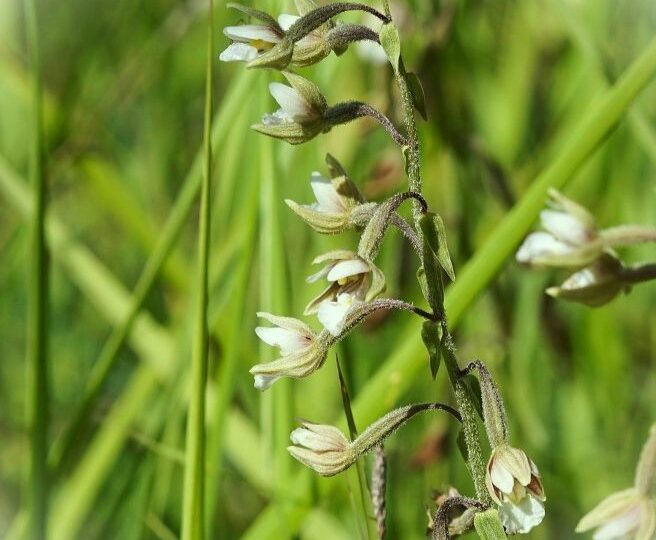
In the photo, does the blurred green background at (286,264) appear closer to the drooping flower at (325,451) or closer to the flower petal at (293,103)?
the drooping flower at (325,451)

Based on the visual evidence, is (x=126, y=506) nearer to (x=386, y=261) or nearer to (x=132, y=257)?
(x=386, y=261)

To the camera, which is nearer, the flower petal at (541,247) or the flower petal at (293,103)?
the flower petal at (541,247)

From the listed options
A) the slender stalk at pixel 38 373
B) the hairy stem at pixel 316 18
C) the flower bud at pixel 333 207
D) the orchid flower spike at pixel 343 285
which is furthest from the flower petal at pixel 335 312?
the slender stalk at pixel 38 373

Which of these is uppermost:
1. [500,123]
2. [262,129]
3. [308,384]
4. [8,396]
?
[262,129]

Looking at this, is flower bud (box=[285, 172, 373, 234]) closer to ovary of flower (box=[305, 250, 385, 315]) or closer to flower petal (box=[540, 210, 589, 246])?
ovary of flower (box=[305, 250, 385, 315])

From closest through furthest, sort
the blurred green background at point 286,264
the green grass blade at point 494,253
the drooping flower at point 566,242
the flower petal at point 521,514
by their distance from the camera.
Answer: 1. the drooping flower at point 566,242
2. the flower petal at point 521,514
3. the green grass blade at point 494,253
4. the blurred green background at point 286,264

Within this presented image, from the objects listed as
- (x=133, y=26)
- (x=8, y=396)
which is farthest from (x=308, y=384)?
(x=133, y=26)

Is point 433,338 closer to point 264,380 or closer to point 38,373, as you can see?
point 264,380

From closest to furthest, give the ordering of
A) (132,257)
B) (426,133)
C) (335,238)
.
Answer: (335,238), (426,133), (132,257)
